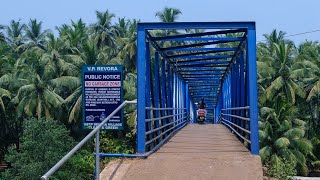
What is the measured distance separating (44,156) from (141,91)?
21463mm

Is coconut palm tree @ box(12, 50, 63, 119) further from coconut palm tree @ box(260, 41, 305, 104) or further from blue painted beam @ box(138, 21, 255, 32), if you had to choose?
blue painted beam @ box(138, 21, 255, 32)

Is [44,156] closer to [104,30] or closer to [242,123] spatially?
[242,123]

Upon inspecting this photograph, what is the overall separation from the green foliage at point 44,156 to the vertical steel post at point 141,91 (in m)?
18.2

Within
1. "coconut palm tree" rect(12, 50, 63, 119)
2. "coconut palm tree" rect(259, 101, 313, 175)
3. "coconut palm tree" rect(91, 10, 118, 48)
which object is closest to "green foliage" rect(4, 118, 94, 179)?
"coconut palm tree" rect(12, 50, 63, 119)

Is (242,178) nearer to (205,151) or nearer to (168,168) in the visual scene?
(168,168)

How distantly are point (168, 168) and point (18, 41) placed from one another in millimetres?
54288

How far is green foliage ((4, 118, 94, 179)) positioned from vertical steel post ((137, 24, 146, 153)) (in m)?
18.2

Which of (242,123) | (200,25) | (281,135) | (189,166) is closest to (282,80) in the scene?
(281,135)

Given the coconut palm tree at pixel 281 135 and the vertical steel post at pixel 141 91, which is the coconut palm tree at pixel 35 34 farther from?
the vertical steel post at pixel 141 91

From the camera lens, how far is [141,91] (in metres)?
9.61

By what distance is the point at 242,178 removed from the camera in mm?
7438

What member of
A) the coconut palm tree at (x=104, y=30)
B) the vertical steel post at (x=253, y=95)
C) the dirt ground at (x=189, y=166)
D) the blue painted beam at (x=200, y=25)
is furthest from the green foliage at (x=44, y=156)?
the coconut palm tree at (x=104, y=30)

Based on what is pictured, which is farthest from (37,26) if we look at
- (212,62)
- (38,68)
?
(212,62)

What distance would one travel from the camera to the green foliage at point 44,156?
1107 inches
